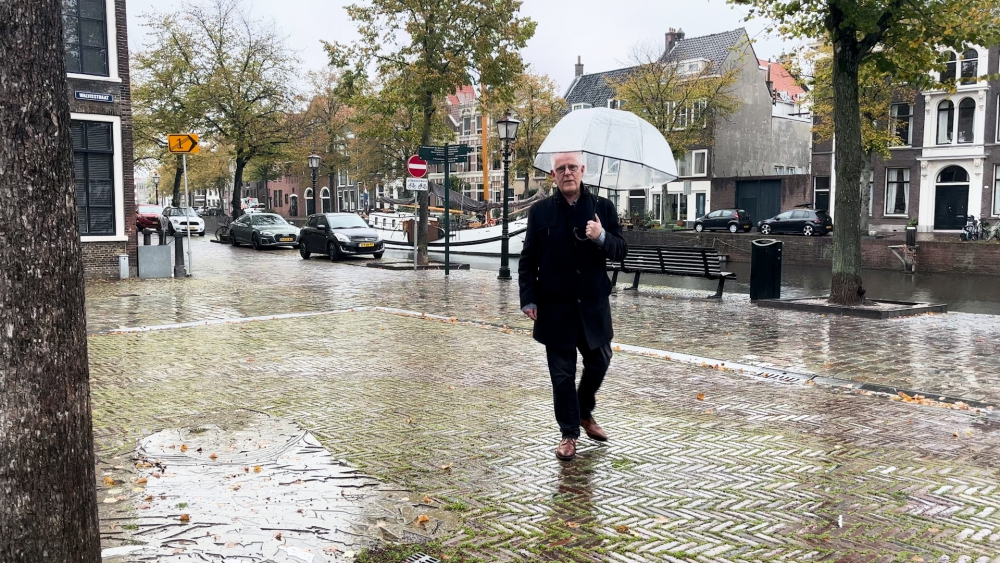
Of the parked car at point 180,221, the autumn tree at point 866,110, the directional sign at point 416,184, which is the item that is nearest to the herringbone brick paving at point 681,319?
the directional sign at point 416,184

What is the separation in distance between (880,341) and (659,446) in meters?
5.85

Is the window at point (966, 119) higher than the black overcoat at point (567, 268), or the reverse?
the window at point (966, 119)

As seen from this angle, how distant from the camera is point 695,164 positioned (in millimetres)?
53750

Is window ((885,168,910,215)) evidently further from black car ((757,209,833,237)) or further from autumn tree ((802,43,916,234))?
black car ((757,209,833,237))

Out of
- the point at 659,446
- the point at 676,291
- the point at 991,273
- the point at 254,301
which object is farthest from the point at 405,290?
the point at 991,273

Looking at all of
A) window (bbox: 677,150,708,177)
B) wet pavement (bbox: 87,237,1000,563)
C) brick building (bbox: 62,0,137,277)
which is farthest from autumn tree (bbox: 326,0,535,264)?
window (bbox: 677,150,708,177)

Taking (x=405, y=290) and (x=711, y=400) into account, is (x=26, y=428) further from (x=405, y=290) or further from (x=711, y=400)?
(x=405, y=290)

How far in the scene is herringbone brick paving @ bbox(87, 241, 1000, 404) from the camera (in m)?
8.34

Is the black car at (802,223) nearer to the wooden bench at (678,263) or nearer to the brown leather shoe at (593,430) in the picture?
the wooden bench at (678,263)

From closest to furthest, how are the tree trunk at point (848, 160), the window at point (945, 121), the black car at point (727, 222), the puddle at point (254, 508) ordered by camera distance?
the puddle at point (254, 508) < the tree trunk at point (848, 160) < the window at point (945, 121) < the black car at point (727, 222)

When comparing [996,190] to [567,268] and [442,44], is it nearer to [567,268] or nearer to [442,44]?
[442,44]

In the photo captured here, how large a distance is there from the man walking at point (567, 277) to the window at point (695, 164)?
49.5 metres

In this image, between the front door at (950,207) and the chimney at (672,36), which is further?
the chimney at (672,36)

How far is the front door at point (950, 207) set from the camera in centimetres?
3881
